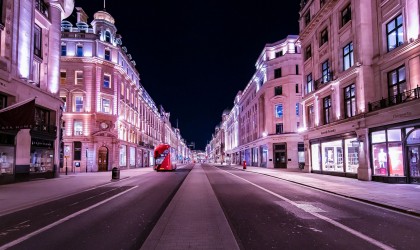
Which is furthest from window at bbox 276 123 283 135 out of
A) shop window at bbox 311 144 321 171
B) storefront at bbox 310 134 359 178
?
shop window at bbox 311 144 321 171

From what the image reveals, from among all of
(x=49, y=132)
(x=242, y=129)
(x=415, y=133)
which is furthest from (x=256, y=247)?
(x=242, y=129)

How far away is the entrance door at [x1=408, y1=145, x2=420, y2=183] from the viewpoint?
64.1ft

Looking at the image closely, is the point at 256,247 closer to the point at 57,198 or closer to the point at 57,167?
the point at 57,198

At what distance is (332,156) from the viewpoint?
102 ft

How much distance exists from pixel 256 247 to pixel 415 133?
17.6 meters

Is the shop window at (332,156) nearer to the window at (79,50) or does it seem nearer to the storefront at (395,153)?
the storefront at (395,153)

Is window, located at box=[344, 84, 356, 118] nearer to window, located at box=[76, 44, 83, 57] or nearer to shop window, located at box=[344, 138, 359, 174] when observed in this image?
shop window, located at box=[344, 138, 359, 174]

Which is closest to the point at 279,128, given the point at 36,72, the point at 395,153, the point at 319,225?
the point at 395,153

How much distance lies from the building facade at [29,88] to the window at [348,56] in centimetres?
2462

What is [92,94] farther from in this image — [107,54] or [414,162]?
[414,162]

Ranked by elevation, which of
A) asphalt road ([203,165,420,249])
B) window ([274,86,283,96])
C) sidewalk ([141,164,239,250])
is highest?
window ([274,86,283,96])

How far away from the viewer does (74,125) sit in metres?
47.1

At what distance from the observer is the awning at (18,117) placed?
21.0 metres

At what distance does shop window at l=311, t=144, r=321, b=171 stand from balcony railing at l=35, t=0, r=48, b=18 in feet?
98.8
